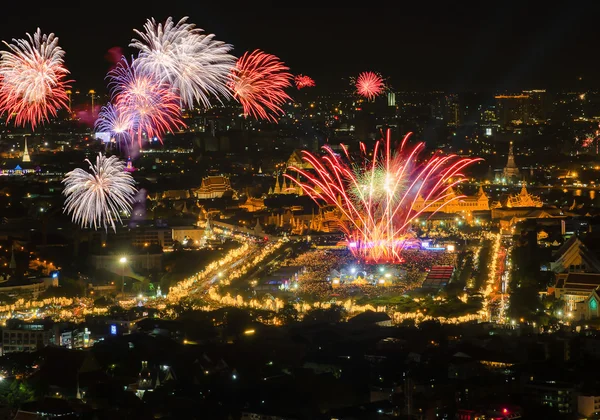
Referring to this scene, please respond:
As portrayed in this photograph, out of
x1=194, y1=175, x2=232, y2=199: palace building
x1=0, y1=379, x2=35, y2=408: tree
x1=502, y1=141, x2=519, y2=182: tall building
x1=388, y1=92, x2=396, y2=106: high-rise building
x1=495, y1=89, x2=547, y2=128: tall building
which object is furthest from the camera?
x1=388, y1=92, x2=396, y2=106: high-rise building

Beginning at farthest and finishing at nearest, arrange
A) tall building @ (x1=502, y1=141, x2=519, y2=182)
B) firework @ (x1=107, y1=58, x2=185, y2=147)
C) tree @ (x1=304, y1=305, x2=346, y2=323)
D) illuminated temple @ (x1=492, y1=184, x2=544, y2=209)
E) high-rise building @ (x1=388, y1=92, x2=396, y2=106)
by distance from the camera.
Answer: high-rise building @ (x1=388, y1=92, x2=396, y2=106) → tall building @ (x1=502, y1=141, x2=519, y2=182) → illuminated temple @ (x1=492, y1=184, x2=544, y2=209) → firework @ (x1=107, y1=58, x2=185, y2=147) → tree @ (x1=304, y1=305, x2=346, y2=323)

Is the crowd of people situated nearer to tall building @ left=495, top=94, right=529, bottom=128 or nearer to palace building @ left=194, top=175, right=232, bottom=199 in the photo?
palace building @ left=194, top=175, right=232, bottom=199

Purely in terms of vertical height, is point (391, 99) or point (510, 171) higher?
point (391, 99)

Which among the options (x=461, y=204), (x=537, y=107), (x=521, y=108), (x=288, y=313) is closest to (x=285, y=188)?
(x=461, y=204)

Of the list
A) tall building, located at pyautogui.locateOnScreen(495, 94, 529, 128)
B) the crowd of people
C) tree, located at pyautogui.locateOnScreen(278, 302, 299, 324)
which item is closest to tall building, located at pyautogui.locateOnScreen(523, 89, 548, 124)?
tall building, located at pyautogui.locateOnScreen(495, 94, 529, 128)

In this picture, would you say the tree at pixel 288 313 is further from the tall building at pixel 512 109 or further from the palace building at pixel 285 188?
the tall building at pixel 512 109

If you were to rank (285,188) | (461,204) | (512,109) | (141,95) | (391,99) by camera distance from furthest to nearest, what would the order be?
(512,109)
(391,99)
(285,188)
(461,204)
(141,95)

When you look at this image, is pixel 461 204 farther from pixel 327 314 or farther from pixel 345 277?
pixel 327 314

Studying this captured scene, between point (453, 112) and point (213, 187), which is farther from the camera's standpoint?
point (453, 112)

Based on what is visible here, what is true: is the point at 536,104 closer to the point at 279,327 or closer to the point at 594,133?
the point at 594,133

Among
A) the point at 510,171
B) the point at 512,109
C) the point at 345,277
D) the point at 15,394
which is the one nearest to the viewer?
the point at 15,394

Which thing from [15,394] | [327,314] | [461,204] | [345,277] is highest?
[461,204]

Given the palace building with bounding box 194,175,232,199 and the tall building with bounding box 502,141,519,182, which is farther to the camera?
the tall building with bounding box 502,141,519,182

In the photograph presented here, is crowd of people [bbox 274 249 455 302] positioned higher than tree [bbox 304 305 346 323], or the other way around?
crowd of people [bbox 274 249 455 302]
